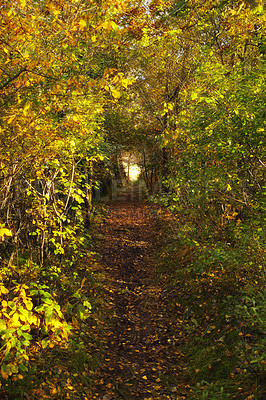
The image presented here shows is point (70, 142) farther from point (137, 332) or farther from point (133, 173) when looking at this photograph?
point (133, 173)

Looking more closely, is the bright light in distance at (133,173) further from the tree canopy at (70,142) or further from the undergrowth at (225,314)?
the tree canopy at (70,142)

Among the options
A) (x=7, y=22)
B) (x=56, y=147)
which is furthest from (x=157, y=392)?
(x=7, y=22)

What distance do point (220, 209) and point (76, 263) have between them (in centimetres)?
426

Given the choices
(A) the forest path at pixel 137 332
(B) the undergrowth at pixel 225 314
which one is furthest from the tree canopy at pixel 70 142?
(A) the forest path at pixel 137 332

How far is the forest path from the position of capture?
536cm

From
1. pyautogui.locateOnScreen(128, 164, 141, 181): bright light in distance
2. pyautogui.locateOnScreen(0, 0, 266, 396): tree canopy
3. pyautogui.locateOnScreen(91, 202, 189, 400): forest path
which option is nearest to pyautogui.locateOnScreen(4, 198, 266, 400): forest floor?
pyautogui.locateOnScreen(91, 202, 189, 400): forest path

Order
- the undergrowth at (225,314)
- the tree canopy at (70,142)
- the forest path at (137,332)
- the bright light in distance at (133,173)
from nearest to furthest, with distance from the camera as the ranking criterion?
the tree canopy at (70,142)
the undergrowth at (225,314)
the forest path at (137,332)
the bright light in distance at (133,173)

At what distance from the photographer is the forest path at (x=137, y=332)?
536 centimetres

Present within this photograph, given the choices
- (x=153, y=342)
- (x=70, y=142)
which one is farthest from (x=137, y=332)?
(x=70, y=142)

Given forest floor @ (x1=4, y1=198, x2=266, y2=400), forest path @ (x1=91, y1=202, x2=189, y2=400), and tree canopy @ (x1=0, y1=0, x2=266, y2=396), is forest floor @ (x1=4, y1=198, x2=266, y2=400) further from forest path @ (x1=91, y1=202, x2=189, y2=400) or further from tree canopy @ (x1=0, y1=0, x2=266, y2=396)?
tree canopy @ (x1=0, y1=0, x2=266, y2=396)

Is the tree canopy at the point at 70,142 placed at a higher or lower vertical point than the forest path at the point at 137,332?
higher

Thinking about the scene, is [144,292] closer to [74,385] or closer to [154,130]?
[74,385]

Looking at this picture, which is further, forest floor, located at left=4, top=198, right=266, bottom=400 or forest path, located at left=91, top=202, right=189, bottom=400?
forest path, located at left=91, top=202, right=189, bottom=400

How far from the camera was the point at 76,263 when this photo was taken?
9133 millimetres
